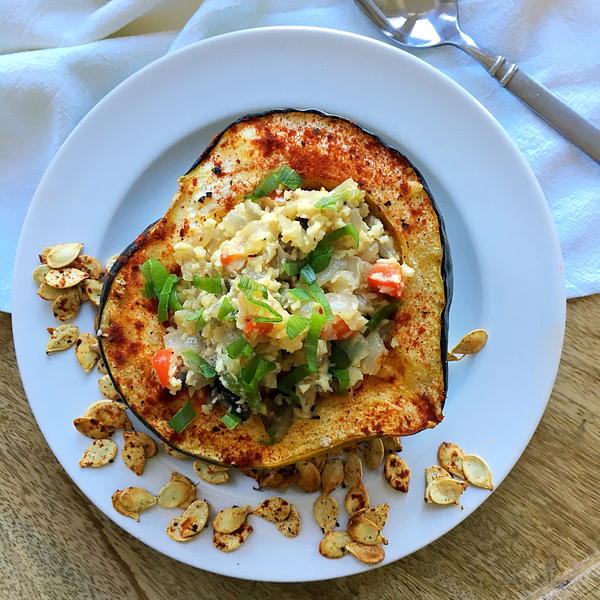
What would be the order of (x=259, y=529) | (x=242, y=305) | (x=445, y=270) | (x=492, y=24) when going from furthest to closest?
(x=492, y=24) → (x=259, y=529) → (x=445, y=270) → (x=242, y=305)

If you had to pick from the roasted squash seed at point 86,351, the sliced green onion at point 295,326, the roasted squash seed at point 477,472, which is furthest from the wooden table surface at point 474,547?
the sliced green onion at point 295,326

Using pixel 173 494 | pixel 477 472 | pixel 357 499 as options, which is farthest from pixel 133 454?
pixel 477 472

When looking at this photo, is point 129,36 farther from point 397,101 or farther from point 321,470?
point 321,470

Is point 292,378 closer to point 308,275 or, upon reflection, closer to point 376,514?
point 308,275

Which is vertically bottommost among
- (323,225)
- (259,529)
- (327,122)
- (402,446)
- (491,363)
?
(259,529)

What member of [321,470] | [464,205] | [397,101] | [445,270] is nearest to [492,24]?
[397,101]
